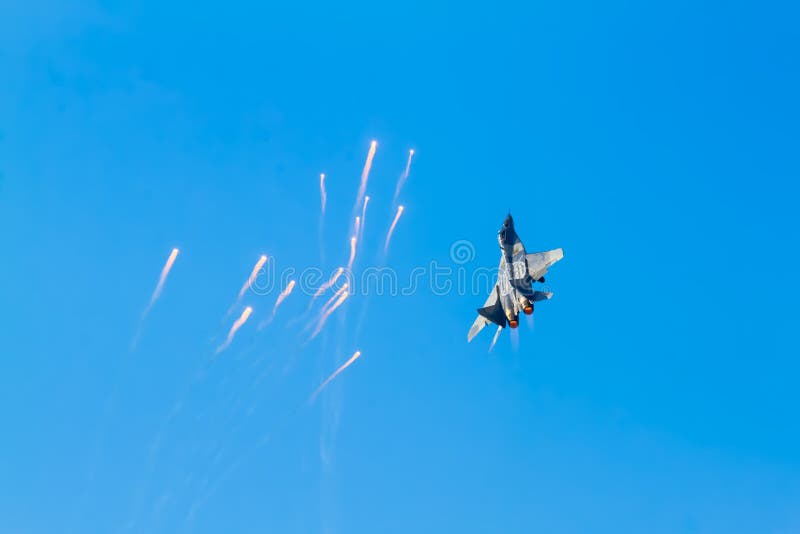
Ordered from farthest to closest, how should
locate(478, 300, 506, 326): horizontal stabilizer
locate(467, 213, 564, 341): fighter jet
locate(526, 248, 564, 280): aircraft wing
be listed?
1. locate(526, 248, 564, 280): aircraft wing
2. locate(478, 300, 506, 326): horizontal stabilizer
3. locate(467, 213, 564, 341): fighter jet

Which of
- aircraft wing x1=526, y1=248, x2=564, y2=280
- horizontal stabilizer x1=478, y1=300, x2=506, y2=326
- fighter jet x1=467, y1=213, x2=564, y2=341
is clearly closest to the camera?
fighter jet x1=467, y1=213, x2=564, y2=341

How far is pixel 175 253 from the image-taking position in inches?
2542

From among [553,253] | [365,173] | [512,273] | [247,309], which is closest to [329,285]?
[247,309]

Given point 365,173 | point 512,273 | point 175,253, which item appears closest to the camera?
point 175,253

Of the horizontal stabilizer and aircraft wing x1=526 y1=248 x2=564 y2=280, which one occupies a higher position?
aircraft wing x1=526 y1=248 x2=564 y2=280

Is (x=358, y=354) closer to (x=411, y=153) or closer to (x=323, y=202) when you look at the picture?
(x=323, y=202)

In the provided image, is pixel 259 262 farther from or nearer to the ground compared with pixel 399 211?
nearer to the ground

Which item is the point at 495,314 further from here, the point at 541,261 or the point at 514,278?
the point at 541,261

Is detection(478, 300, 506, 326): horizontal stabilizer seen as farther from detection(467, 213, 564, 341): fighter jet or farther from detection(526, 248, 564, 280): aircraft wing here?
detection(526, 248, 564, 280): aircraft wing

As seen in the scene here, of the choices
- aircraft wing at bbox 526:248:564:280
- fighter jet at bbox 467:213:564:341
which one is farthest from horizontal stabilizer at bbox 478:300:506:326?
aircraft wing at bbox 526:248:564:280

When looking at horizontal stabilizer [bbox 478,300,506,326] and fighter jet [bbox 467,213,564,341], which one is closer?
fighter jet [bbox 467,213,564,341]

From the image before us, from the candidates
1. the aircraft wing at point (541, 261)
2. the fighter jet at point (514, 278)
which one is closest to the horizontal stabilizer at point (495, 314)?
the fighter jet at point (514, 278)

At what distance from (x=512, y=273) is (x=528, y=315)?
6643 millimetres

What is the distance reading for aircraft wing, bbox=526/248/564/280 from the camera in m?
76.6
